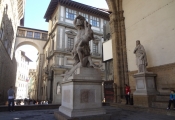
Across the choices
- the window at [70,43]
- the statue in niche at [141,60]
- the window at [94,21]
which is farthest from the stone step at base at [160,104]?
the window at [94,21]

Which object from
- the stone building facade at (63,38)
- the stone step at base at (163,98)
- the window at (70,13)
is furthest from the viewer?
the window at (70,13)

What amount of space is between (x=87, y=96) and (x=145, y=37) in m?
6.34

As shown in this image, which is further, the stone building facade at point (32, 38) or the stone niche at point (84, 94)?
the stone building facade at point (32, 38)

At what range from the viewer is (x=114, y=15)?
11.2 m

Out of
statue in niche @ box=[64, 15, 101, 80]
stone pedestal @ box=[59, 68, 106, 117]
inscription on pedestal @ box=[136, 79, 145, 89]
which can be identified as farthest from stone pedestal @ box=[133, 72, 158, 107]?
statue in niche @ box=[64, 15, 101, 80]

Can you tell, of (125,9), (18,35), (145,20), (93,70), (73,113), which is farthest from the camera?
(18,35)

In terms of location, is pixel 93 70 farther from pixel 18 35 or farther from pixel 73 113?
pixel 18 35

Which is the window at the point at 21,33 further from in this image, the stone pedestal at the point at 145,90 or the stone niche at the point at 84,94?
the stone niche at the point at 84,94

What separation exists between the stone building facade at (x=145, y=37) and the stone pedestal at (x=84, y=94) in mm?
4558

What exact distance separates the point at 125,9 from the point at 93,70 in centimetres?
804

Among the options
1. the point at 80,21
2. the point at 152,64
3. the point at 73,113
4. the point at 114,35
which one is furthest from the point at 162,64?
the point at 73,113

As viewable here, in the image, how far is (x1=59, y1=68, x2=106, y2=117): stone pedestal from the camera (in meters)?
4.15

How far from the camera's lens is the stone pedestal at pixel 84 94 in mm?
4148

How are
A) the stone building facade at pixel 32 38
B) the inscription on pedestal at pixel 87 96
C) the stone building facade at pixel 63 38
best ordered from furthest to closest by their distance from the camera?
the stone building facade at pixel 32 38
the stone building facade at pixel 63 38
the inscription on pedestal at pixel 87 96
